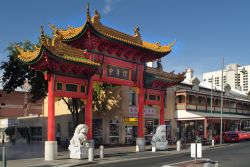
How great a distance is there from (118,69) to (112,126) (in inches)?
520

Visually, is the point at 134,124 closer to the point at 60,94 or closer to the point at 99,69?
the point at 99,69

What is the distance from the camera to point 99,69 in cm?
2953

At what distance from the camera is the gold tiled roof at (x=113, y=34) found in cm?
2883

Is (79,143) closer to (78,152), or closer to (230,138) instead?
(78,152)

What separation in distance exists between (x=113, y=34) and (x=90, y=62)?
4197mm

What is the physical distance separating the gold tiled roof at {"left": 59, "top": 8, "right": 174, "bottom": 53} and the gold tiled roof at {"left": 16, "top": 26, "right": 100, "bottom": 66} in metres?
1.79

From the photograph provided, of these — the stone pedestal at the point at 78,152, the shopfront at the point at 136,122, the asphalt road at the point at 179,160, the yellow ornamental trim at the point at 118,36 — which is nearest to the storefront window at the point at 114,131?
the shopfront at the point at 136,122

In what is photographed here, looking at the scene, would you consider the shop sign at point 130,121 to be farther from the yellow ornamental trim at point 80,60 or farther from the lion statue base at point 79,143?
the lion statue base at point 79,143

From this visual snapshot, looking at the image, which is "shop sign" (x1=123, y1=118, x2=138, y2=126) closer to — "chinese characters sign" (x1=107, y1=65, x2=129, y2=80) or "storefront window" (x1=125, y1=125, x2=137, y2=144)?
"storefront window" (x1=125, y1=125, x2=137, y2=144)

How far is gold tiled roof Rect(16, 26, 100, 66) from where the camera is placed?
83.1ft

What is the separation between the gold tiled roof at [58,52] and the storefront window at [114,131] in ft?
53.3

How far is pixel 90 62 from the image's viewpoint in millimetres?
27641

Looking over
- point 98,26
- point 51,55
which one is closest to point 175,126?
point 98,26

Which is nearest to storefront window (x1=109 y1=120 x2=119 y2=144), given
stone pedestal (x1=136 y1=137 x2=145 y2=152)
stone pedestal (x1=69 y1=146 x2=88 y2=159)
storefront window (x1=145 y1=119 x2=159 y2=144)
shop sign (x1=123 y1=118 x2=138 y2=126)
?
shop sign (x1=123 y1=118 x2=138 y2=126)
